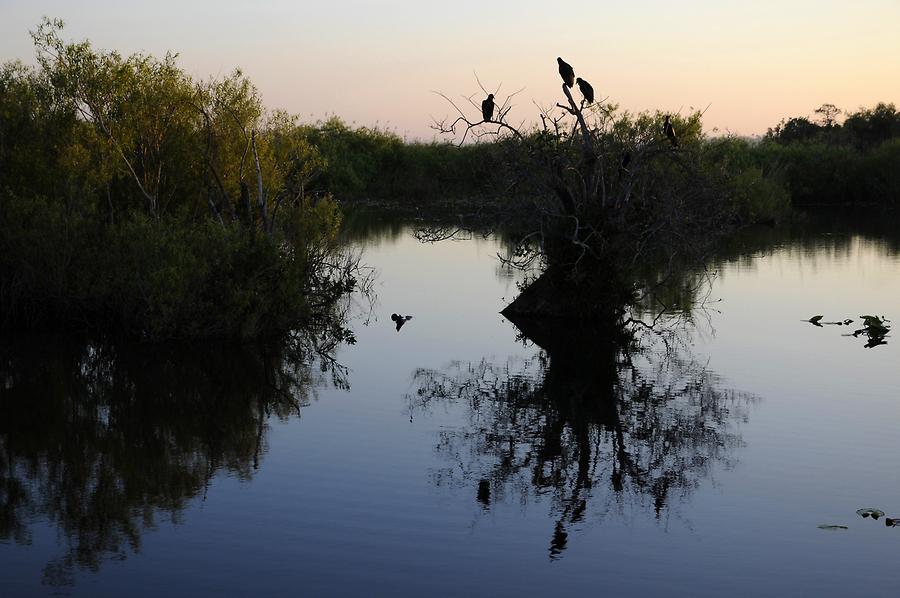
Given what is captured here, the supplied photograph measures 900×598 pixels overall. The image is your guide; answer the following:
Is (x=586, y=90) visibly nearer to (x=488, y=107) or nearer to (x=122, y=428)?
(x=488, y=107)

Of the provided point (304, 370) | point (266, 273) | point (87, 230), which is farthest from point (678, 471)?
point (87, 230)

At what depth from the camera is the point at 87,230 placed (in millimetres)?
19359

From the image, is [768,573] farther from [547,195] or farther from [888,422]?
[547,195]

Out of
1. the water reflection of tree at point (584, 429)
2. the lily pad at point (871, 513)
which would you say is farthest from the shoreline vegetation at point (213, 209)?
the lily pad at point (871, 513)

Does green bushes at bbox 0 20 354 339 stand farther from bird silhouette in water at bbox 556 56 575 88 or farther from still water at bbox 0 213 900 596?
bird silhouette in water at bbox 556 56 575 88

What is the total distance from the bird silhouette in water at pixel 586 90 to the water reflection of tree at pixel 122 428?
20.7 feet

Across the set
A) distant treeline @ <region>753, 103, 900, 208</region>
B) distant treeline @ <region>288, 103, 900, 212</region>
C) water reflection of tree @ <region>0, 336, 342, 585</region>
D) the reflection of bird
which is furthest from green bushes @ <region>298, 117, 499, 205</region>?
the reflection of bird

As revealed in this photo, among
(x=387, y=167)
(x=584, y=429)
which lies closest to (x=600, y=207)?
(x=584, y=429)

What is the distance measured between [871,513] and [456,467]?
153 inches

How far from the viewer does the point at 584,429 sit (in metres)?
13.0

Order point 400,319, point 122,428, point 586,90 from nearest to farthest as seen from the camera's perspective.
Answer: point 122,428, point 586,90, point 400,319

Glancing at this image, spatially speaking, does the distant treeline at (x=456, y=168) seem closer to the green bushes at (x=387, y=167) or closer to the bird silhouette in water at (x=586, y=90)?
the green bushes at (x=387, y=167)

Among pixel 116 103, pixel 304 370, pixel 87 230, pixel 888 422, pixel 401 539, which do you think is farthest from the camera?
pixel 116 103

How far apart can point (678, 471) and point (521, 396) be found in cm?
385
